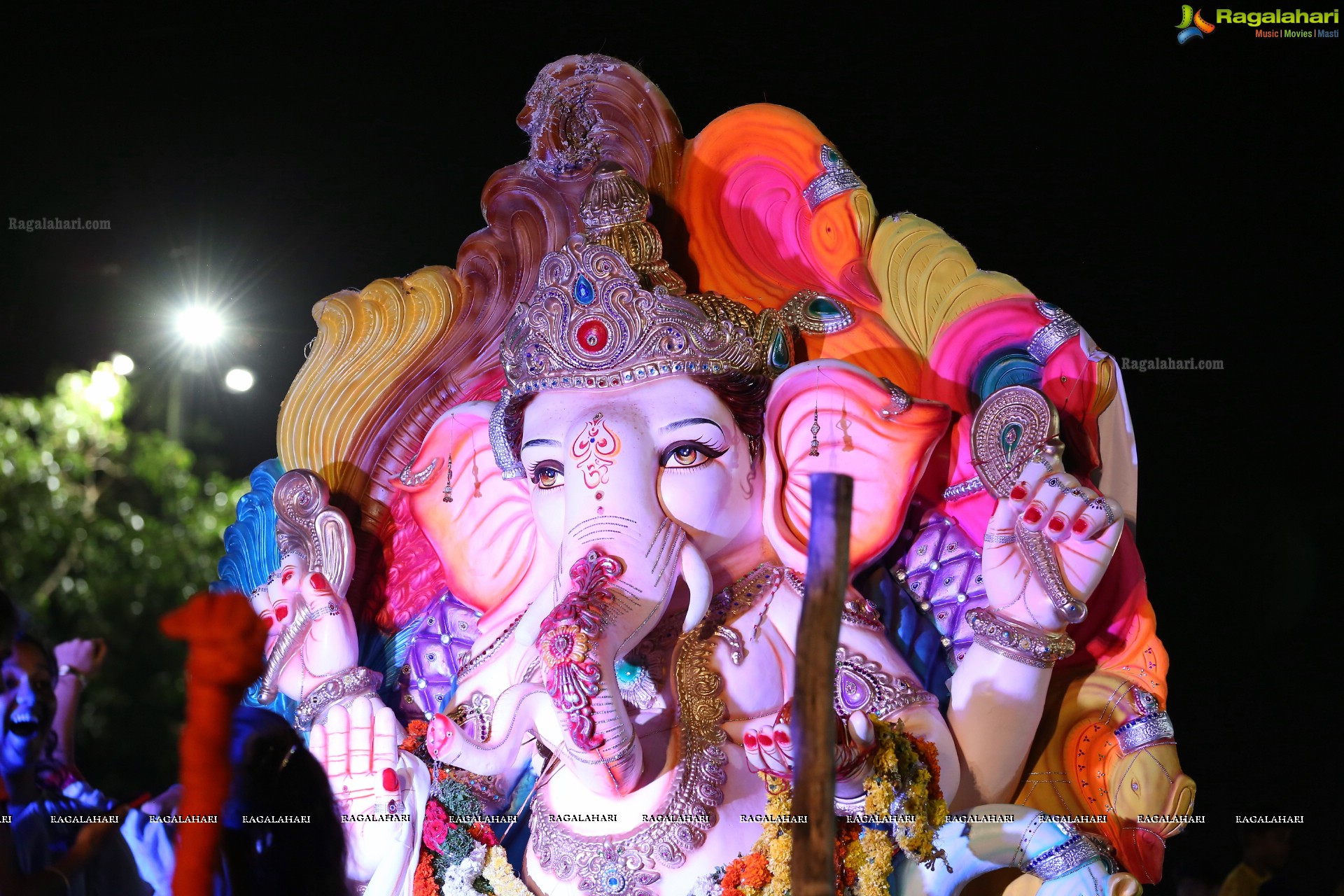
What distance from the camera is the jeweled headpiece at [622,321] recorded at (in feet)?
9.17

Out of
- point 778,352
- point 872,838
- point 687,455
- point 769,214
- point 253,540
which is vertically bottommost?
point 872,838

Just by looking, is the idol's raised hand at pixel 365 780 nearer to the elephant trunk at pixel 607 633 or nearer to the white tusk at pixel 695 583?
the elephant trunk at pixel 607 633

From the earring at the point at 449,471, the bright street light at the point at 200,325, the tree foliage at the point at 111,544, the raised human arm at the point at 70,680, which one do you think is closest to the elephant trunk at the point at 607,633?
the earring at the point at 449,471

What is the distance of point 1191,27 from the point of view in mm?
2943

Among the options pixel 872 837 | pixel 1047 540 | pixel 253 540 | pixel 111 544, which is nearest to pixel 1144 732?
pixel 1047 540

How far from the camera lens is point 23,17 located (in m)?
3.50

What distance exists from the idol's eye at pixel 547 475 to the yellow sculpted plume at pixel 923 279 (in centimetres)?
69

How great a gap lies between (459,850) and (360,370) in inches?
40.3

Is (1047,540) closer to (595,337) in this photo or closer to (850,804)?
(850,804)

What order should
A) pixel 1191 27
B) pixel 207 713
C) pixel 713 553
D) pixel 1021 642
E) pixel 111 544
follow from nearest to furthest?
pixel 207 713 < pixel 1021 642 < pixel 713 553 < pixel 1191 27 < pixel 111 544

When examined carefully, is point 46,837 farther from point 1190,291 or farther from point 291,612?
point 1190,291

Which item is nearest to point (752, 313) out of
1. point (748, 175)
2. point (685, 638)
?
point (748, 175)

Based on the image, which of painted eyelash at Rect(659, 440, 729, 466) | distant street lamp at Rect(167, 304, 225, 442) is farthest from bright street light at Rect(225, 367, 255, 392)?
painted eyelash at Rect(659, 440, 729, 466)

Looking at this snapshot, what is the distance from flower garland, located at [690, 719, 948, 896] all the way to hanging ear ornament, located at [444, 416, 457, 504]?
3.13 ft
